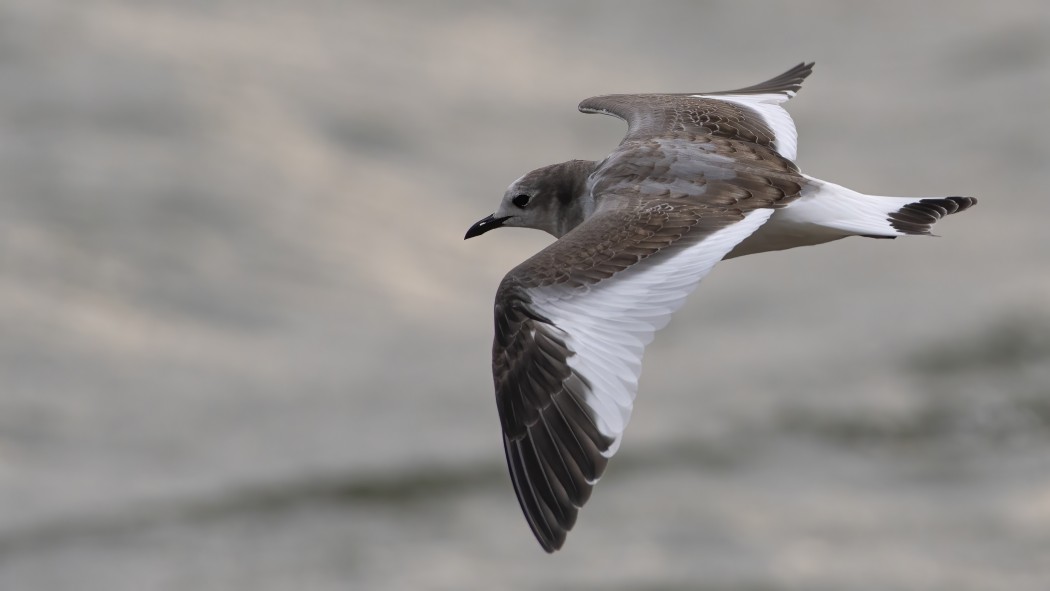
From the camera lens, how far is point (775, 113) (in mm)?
9609

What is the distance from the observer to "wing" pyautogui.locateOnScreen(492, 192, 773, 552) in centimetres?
661

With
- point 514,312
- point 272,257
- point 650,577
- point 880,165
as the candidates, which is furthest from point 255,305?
point 514,312

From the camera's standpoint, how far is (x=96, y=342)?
87.7 feet

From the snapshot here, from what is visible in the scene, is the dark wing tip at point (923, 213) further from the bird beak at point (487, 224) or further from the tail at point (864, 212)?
the bird beak at point (487, 224)

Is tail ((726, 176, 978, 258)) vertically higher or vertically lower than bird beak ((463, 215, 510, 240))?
higher

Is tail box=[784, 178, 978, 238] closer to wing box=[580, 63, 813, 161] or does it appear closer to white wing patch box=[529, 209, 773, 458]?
white wing patch box=[529, 209, 773, 458]

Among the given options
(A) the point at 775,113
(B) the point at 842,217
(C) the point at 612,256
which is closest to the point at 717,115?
(A) the point at 775,113

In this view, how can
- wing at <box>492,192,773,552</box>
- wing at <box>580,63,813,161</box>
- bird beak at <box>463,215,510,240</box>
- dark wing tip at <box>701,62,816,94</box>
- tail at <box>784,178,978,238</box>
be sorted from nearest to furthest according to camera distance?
wing at <box>492,192,773,552</box> < tail at <box>784,178,978,238</box> < bird beak at <box>463,215,510,240</box> < wing at <box>580,63,813,161</box> < dark wing tip at <box>701,62,816,94</box>

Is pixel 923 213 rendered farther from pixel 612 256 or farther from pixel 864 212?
pixel 612 256

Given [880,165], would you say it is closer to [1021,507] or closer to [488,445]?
[1021,507]

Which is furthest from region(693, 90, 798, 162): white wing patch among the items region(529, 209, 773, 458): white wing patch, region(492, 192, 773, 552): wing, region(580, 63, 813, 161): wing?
region(529, 209, 773, 458): white wing patch

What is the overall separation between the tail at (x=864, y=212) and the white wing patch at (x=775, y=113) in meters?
0.87

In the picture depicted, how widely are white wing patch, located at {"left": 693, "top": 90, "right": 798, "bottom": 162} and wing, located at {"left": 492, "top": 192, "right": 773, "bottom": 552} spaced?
64.6 inches

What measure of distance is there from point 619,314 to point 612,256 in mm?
380
